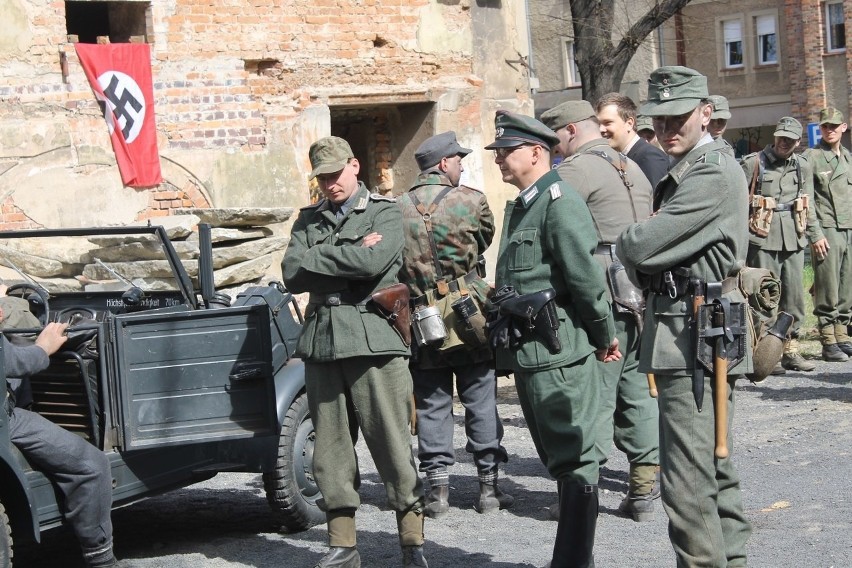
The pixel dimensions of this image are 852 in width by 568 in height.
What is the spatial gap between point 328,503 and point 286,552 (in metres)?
0.72

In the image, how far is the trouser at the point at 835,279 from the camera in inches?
451

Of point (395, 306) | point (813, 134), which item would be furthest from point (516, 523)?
point (813, 134)

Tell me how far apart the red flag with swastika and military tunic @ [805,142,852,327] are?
6.59 m

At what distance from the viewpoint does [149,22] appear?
1290 cm

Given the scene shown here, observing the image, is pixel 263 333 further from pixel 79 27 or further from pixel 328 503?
pixel 79 27

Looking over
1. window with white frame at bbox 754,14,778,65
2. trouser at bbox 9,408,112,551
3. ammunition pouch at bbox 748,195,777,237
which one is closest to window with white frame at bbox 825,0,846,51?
window with white frame at bbox 754,14,778,65

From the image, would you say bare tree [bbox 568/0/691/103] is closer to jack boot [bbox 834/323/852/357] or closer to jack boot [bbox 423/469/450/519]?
jack boot [bbox 834/323/852/357]

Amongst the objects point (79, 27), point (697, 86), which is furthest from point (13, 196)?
point (697, 86)

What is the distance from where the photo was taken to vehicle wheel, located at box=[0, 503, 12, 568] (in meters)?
5.04

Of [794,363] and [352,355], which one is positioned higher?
[352,355]

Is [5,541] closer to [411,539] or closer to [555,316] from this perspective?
[411,539]

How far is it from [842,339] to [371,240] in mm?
7196

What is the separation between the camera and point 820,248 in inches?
445

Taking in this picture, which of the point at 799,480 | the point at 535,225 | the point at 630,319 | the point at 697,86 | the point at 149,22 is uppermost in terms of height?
the point at 149,22
